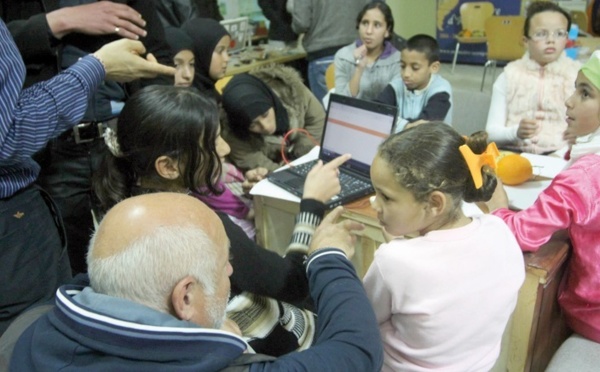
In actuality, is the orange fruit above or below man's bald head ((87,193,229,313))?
below

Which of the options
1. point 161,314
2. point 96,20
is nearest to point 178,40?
point 96,20

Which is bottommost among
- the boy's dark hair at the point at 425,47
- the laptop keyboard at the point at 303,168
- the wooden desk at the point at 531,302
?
the wooden desk at the point at 531,302

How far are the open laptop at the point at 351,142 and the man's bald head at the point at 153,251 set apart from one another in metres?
0.97

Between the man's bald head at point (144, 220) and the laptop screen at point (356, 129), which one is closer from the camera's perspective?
the man's bald head at point (144, 220)

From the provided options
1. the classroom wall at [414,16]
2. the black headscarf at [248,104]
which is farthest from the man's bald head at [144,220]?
the classroom wall at [414,16]

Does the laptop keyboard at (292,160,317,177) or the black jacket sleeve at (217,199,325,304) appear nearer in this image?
the black jacket sleeve at (217,199,325,304)

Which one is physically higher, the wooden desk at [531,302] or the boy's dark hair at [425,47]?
the boy's dark hair at [425,47]

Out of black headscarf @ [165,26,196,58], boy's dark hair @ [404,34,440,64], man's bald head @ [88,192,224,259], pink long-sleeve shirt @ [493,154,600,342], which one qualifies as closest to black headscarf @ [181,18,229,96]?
black headscarf @ [165,26,196,58]

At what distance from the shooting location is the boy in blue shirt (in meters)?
2.50

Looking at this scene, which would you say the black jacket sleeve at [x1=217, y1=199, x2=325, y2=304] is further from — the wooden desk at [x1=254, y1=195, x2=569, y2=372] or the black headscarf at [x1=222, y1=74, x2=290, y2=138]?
the black headscarf at [x1=222, y1=74, x2=290, y2=138]

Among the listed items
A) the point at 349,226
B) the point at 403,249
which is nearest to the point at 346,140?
the point at 349,226

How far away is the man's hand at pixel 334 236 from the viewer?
43.8 inches

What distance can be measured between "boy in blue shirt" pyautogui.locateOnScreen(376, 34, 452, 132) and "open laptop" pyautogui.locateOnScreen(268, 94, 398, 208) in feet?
1.84

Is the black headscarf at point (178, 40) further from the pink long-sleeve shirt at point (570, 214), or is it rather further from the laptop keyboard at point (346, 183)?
the pink long-sleeve shirt at point (570, 214)
